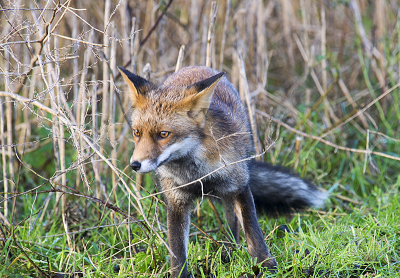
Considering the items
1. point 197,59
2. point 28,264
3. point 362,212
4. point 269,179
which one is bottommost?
point 28,264

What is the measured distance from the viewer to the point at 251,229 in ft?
10.8

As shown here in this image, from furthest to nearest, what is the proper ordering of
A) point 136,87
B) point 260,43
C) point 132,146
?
1. point 260,43
2. point 132,146
3. point 136,87

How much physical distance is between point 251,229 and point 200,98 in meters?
1.23

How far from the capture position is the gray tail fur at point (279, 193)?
3.92 m

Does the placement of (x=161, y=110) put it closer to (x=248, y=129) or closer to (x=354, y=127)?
(x=248, y=129)

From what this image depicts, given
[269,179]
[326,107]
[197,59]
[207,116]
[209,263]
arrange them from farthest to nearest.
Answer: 1. [197,59]
2. [326,107]
3. [269,179]
4. [209,263]
5. [207,116]

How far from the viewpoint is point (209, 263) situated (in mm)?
3430

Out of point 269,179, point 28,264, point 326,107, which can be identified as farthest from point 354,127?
point 28,264

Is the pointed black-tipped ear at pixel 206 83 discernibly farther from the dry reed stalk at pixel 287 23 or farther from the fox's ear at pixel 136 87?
the dry reed stalk at pixel 287 23

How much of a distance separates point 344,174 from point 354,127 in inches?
35.2

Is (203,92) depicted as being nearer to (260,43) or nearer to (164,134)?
(164,134)

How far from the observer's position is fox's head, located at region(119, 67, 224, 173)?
274 cm

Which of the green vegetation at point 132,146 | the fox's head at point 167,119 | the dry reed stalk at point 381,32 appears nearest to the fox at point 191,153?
the fox's head at point 167,119

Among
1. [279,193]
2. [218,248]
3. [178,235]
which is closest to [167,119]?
[178,235]
